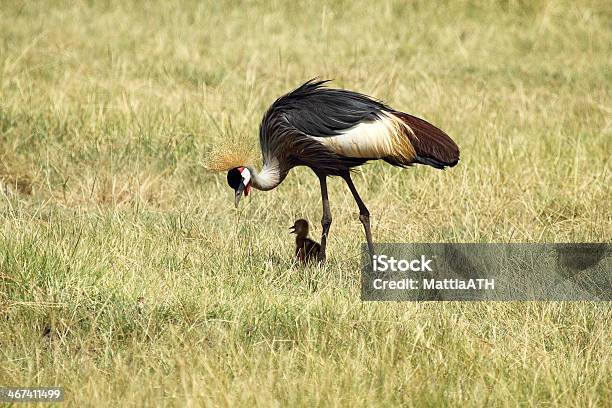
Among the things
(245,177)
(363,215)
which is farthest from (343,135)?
(245,177)

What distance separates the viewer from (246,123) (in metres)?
7.95

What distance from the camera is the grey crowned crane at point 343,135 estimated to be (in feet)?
18.4

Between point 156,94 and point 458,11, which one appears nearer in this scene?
point 156,94

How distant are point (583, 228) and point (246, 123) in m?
2.69

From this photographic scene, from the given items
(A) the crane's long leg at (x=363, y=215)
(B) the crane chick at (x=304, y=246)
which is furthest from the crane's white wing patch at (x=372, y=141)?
(B) the crane chick at (x=304, y=246)

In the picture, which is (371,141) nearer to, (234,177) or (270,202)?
(234,177)

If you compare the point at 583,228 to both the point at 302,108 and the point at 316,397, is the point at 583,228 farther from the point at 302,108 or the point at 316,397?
the point at 316,397

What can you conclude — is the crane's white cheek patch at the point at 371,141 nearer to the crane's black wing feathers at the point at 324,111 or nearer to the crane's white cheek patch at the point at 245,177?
the crane's black wing feathers at the point at 324,111

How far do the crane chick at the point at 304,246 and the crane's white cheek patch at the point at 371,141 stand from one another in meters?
0.47

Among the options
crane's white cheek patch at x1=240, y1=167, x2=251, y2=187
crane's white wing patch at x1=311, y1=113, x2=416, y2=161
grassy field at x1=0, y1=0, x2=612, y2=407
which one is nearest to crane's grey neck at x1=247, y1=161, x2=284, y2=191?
crane's white cheek patch at x1=240, y1=167, x2=251, y2=187

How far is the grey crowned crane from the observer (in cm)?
559

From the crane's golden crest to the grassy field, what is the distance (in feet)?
0.23

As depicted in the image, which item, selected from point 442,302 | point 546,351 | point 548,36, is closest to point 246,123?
point 442,302

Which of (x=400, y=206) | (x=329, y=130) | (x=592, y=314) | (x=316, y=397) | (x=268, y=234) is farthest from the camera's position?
(x=400, y=206)
